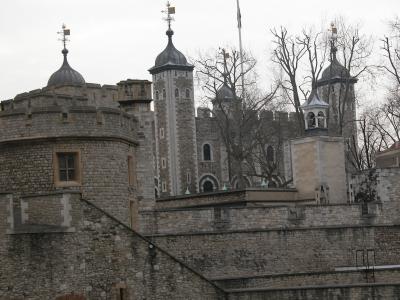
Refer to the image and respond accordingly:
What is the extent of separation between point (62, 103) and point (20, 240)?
751 centimetres

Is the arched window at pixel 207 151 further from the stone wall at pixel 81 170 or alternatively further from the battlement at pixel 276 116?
the stone wall at pixel 81 170

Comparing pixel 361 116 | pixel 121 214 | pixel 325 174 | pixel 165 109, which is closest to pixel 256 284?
pixel 121 214

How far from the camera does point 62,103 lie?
3069 centimetres

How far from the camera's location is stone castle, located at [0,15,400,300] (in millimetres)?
24578

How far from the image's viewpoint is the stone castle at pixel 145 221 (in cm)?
2458

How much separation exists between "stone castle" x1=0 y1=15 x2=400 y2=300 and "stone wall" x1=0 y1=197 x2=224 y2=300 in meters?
0.02

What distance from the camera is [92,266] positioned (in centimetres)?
2502

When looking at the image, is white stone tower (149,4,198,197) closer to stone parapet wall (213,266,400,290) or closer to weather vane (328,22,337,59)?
weather vane (328,22,337,59)

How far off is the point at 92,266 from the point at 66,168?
347cm

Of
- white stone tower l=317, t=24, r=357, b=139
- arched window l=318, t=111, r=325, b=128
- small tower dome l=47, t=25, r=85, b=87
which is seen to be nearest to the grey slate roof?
small tower dome l=47, t=25, r=85, b=87

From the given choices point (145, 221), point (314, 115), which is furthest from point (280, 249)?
point (314, 115)

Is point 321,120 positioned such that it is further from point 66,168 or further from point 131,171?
point 66,168

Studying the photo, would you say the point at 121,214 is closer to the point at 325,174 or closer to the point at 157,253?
the point at 157,253

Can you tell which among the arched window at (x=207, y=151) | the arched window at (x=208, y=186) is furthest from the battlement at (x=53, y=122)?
the arched window at (x=207, y=151)
